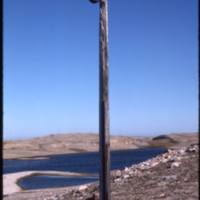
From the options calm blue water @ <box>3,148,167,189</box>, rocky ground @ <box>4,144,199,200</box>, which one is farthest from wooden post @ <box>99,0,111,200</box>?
calm blue water @ <box>3,148,167,189</box>

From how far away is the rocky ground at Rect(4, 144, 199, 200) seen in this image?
14594 millimetres

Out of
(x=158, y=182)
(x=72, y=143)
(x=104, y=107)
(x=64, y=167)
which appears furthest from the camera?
(x=72, y=143)

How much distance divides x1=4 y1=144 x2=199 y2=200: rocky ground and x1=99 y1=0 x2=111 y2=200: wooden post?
16.3 ft

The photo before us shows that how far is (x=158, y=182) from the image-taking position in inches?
640

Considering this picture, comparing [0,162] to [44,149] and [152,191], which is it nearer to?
[152,191]

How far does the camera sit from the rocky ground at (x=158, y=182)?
575 inches

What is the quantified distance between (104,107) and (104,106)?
0.06 feet

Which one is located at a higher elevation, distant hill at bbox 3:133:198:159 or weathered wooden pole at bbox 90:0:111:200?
weathered wooden pole at bbox 90:0:111:200

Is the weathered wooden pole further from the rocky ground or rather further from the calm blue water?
the calm blue water

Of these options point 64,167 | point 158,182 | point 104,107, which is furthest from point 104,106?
point 64,167

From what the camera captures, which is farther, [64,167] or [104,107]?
[64,167]

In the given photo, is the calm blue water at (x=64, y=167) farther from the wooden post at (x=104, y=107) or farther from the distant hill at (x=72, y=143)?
the distant hill at (x=72, y=143)

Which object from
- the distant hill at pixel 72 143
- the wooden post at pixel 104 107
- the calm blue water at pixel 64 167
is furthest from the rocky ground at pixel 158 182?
the distant hill at pixel 72 143

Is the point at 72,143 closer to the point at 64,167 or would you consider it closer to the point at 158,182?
the point at 64,167
